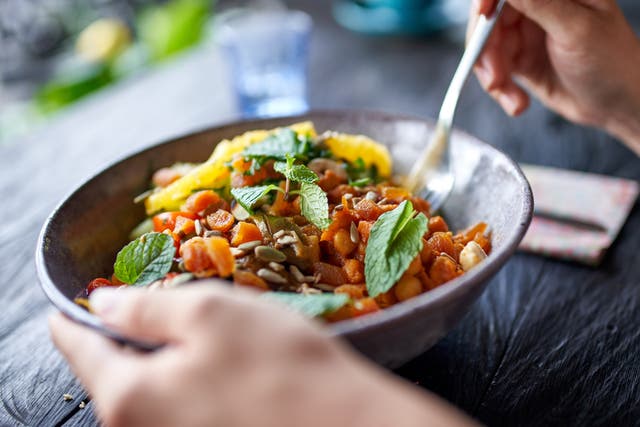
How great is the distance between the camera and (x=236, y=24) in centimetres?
297

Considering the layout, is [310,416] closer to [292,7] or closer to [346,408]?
[346,408]

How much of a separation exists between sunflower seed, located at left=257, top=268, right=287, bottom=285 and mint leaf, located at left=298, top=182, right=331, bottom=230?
0.16 m

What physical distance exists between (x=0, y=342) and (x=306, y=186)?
34.0 inches

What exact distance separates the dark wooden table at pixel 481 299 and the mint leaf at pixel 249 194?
472mm

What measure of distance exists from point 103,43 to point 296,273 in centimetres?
339

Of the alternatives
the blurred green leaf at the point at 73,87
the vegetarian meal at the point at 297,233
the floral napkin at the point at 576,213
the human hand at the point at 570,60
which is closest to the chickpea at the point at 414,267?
the vegetarian meal at the point at 297,233

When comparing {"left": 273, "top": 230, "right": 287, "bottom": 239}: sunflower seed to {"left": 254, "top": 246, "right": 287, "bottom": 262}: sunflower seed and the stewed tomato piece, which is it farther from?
the stewed tomato piece

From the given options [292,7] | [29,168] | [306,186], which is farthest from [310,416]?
[292,7]

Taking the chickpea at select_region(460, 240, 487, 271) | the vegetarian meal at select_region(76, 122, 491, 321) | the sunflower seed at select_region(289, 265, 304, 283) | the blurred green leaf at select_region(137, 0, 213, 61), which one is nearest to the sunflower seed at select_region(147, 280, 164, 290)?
the vegetarian meal at select_region(76, 122, 491, 321)

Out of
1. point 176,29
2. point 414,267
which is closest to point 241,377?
point 414,267

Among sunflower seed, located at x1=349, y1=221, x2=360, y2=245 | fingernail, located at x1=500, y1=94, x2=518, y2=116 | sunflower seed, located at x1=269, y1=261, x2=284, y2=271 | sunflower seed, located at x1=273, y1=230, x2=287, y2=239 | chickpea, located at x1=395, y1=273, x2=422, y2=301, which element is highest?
sunflower seed, located at x1=273, y1=230, x2=287, y2=239

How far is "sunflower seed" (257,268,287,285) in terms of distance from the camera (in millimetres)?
1193

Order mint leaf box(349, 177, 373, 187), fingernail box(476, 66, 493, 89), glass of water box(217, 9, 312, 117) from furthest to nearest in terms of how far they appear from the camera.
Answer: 1. glass of water box(217, 9, 312, 117)
2. fingernail box(476, 66, 493, 89)
3. mint leaf box(349, 177, 373, 187)

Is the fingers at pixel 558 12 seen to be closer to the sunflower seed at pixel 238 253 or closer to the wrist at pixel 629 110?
the wrist at pixel 629 110
